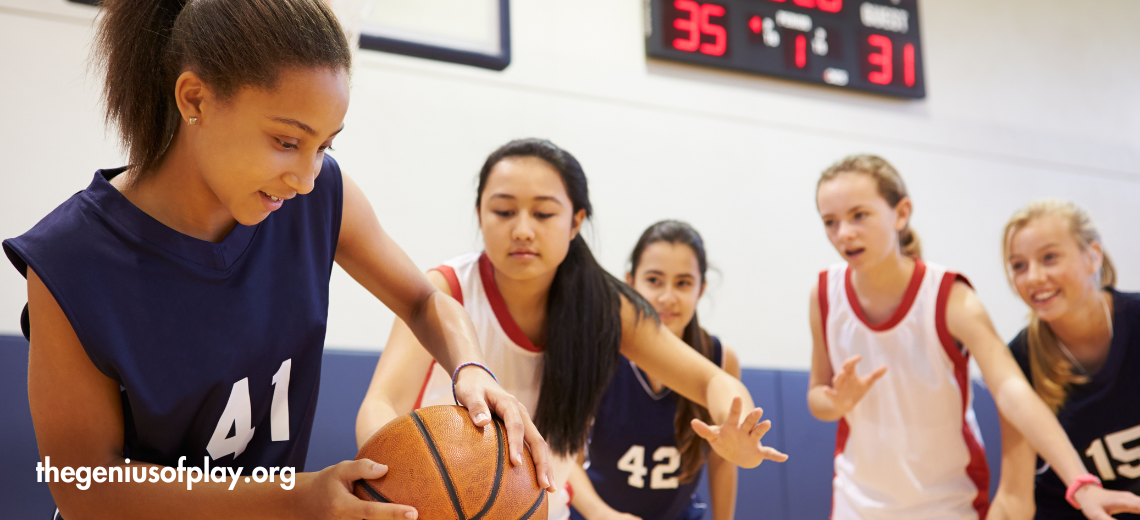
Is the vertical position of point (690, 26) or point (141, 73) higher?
point (690, 26)

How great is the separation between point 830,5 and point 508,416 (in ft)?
13.2

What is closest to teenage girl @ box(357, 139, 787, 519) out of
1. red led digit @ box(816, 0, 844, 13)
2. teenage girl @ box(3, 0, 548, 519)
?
teenage girl @ box(3, 0, 548, 519)

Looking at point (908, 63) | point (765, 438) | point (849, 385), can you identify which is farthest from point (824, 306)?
point (908, 63)

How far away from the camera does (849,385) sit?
2.54 m

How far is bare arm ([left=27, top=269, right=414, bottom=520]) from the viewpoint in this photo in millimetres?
1112

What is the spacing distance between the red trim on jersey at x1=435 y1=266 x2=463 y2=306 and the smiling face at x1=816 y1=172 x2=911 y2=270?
143 cm

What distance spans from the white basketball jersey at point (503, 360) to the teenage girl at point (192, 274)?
0.76 metres

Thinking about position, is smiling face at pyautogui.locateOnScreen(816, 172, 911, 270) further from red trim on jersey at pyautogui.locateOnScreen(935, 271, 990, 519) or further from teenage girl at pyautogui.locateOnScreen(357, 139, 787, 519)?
teenage girl at pyautogui.locateOnScreen(357, 139, 787, 519)

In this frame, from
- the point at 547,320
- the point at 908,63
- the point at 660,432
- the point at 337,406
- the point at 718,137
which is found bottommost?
the point at 660,432

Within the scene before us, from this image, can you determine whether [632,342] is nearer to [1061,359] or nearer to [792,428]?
[1061,359]

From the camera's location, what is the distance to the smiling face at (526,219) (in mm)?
2121

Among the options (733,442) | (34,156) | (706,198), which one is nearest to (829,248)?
(706,198)

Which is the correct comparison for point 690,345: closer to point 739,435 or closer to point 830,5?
point 739,435

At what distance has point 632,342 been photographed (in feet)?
7.07
